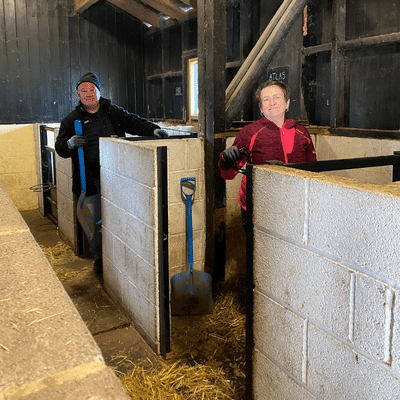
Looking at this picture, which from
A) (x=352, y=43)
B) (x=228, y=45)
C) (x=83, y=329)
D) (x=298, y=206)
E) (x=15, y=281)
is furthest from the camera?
(x=228, y=45)

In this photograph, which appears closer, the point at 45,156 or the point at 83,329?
the point at 83,329

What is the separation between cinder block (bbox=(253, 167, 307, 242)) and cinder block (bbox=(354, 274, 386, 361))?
296 mm

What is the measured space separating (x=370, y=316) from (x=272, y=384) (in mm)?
664

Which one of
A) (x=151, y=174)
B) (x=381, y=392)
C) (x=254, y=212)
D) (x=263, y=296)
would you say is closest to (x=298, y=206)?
(x=254, y=212)

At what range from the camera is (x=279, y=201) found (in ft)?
5.30

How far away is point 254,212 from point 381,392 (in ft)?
2.50

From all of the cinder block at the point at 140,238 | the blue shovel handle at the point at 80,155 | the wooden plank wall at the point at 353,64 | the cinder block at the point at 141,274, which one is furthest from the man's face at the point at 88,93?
the wooden plank wall at the point at 353,64

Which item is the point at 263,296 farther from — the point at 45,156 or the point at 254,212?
the point at 45,156

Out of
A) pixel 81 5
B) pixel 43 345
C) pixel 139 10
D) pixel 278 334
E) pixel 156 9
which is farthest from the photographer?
pixel 139 10

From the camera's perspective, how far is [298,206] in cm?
152

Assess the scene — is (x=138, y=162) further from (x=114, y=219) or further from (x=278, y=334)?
(x=278, y=334)

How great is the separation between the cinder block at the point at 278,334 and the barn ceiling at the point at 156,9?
4.82 metres

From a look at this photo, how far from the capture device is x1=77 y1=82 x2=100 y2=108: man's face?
372 cm

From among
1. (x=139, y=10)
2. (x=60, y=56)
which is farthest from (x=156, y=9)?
(x=60, y=56)
